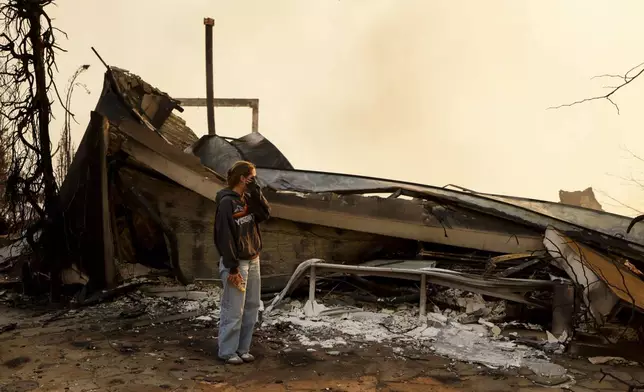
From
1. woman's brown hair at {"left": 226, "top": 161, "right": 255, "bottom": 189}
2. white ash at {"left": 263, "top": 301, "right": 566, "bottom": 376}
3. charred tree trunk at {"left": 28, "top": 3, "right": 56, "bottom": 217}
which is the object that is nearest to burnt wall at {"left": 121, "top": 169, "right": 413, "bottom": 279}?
charred tree trunk at {"left": 28, "top": 3, "right": 56, "bottom": 217}

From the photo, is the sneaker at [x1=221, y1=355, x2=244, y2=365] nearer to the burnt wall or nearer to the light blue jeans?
the light blue jeans

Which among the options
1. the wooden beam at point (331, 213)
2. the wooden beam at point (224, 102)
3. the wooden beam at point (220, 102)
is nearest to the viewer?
the wooden beam at point (331, 213)

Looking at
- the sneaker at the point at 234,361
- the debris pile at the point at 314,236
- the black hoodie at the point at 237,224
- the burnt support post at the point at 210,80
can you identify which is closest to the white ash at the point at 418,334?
the debris pile at the point at 314,236

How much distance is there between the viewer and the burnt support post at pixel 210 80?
15.7m

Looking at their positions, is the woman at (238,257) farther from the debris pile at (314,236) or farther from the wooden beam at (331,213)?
the wooden beam at (331,213)

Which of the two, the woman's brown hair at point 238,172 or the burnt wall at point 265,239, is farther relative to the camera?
the burnt wall at point 265,239

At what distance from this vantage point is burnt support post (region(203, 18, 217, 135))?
15.7 metres

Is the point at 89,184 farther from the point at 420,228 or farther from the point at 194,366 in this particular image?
the point at 420,228

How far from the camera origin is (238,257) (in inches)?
179

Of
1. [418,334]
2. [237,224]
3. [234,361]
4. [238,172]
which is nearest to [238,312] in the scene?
[234,361]

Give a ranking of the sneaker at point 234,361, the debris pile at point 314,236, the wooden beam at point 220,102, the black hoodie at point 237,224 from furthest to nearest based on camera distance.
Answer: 1. the wooden beam at point 220,102
2. the debris pile at point 314,236
3. the sneaker at point 234,361
4. the black hoodie at point 237,224

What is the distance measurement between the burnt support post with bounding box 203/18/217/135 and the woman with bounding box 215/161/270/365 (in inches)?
451

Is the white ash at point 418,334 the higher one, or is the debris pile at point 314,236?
the debris pile at point 314,236

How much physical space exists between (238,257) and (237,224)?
11.6 inches
